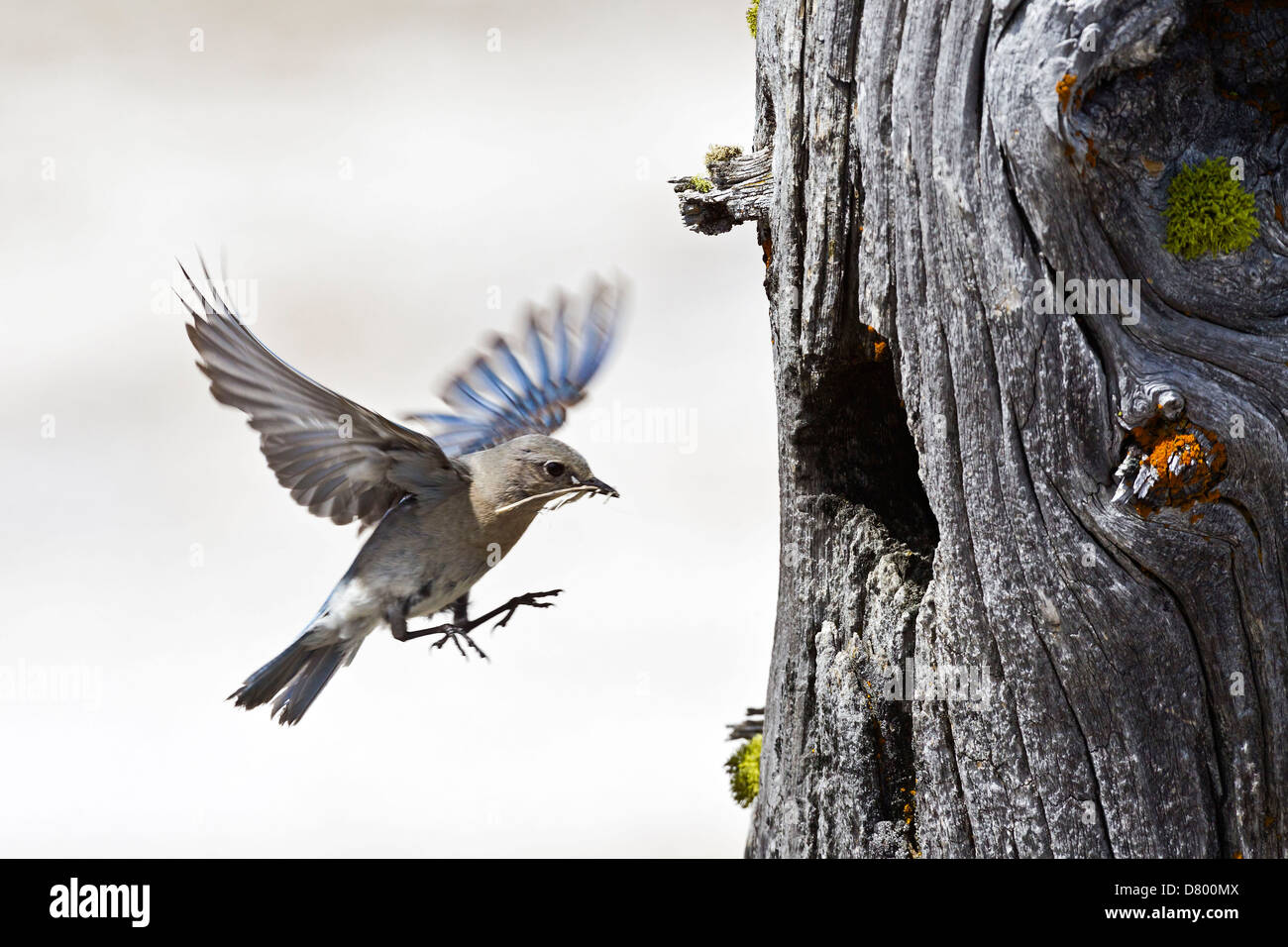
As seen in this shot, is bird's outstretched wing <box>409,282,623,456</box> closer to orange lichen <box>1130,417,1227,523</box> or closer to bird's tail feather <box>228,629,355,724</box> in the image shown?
bird's tail feather <box>228,629,355,724</box>

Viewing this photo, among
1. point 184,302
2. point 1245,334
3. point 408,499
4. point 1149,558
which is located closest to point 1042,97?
point 1245,334

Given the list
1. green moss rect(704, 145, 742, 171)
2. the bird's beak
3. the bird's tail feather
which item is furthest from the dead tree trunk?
the bird's tail feather

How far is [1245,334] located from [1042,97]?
840 millimetres

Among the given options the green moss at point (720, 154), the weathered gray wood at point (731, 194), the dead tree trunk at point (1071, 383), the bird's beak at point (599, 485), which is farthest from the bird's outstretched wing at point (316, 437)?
the dead tree trunk at point (1071, 383)

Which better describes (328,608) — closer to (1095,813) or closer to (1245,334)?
(1095,813)

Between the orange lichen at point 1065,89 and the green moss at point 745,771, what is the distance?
3.61 metres

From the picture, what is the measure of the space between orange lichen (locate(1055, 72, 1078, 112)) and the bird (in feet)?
7.69

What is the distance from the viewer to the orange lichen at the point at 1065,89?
9.35 feet

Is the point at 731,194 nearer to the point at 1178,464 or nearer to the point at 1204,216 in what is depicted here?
the point at 1204,216

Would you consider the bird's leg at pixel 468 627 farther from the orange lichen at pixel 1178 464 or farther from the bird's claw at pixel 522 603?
the orange lichen at pixel 1178 464

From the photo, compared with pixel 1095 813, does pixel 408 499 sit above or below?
above

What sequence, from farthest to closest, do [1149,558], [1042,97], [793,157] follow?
[793,157], [1149,558], [1042,97]

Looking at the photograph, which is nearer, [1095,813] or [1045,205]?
[1045,205]

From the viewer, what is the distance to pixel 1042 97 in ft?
9.48
